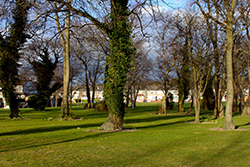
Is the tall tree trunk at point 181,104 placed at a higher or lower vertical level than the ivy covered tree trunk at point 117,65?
lower

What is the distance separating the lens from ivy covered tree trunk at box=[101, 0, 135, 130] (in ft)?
40.4

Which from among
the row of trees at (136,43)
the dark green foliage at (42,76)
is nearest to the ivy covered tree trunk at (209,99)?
the row of trees at (136,43)

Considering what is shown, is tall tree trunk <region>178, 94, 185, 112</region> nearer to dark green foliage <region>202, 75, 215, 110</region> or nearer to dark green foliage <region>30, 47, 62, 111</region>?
dark green foliage <region>202, 75, 215, 110</region>

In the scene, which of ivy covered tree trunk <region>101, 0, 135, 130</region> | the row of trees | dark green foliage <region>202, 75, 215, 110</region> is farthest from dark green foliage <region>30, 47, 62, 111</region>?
ivy covered tree trunk <region>101, 0, 135, 130</region>

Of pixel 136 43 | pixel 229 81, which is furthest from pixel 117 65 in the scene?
pixel 136 43

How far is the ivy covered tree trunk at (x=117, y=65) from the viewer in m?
12.3

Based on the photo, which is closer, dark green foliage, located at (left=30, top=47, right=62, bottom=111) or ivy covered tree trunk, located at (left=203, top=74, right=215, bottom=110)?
dark green foliage, located at (left=30, top=47, right=62, bottom=111)

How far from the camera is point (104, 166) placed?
5.84 metres

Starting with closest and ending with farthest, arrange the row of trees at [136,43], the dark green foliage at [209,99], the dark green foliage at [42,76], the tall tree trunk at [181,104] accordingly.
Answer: the row of trees at [136,43], the tall tree trunk at [181,104], the dark green foliage at [42,76], the dark green foliage at [209,99]

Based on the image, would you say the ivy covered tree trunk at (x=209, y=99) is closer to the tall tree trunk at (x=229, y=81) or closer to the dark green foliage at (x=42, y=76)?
the dark green foliage at (x=42, y=76)

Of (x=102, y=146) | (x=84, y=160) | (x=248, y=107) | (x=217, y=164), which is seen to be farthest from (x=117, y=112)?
(x=248, y=107)

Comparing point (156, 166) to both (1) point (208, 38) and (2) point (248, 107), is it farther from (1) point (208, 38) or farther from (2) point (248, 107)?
(2) point (248, 107)

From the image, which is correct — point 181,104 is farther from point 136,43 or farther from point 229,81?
point 229,81

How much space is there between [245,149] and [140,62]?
2410 centimetres
